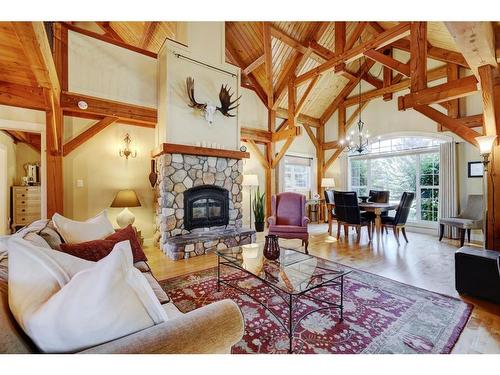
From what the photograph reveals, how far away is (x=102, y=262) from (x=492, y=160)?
3.73 metres

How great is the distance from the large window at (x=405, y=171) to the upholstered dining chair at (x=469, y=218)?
946mm

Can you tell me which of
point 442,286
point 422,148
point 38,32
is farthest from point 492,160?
point 38,32

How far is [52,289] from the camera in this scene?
78cm

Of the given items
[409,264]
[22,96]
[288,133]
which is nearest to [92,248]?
[22,96]

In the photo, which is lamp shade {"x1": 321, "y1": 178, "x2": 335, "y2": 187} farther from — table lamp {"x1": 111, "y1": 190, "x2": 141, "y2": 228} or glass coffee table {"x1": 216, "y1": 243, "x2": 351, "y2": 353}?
table lamp {"x1": 111, "y1": 190, "x2": 141, "y2": 228}

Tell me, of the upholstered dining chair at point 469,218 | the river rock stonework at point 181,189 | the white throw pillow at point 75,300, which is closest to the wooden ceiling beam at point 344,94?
the upholstered dining chair at point 469,218

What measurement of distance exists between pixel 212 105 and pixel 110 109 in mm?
1646

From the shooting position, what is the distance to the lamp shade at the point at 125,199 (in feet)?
12.4

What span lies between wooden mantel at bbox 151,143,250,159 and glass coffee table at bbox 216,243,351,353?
1973 millimetres

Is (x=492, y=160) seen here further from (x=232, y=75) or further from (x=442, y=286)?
(x=232, y=75)

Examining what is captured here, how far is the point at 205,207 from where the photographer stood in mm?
4129

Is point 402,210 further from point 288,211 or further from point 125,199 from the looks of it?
point 125,199

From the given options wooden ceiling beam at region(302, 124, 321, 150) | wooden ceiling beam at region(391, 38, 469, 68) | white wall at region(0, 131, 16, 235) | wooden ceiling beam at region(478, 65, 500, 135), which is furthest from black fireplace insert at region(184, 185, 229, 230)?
wooden ceiling beam at region(391, 38, 469, 68)

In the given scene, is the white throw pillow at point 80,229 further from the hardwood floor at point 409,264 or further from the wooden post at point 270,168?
the wooden post at point 270,168
